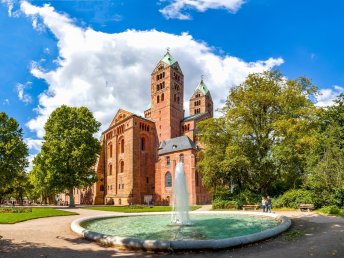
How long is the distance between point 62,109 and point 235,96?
27.5 meters

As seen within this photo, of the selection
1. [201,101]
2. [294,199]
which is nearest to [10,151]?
[294,199]

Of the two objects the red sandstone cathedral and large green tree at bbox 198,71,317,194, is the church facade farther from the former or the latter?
large green tree at bbox 198,71,317,194

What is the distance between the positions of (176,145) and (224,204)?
84.0ft

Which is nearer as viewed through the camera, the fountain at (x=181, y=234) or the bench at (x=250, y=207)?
the fountain at (x=181, y=234)

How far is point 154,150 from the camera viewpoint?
208ft

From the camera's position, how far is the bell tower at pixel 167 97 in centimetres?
6438

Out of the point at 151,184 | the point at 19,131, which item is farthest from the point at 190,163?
the point at 19,131

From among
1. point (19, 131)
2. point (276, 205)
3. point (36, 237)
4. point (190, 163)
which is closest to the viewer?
point (36, 237)

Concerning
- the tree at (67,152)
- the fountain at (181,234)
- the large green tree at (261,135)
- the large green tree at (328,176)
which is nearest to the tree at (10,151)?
the tree at (67,152)

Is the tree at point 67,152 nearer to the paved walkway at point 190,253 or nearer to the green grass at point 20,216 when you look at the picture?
the green grass at point 20,216

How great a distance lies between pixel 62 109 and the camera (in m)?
46.9

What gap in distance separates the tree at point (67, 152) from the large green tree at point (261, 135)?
1978 centimetres

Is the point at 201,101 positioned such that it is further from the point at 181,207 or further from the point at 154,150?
the point at 181,207

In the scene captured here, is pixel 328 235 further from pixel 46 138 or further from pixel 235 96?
pixel 46 138
